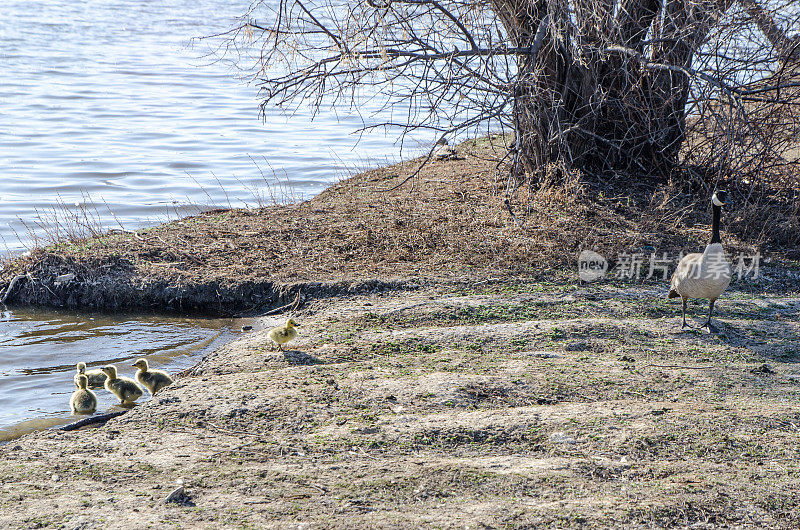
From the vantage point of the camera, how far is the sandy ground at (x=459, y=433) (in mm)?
4215

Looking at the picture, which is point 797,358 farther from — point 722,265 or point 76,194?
point 76,194

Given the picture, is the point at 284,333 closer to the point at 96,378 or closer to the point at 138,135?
the point at 96,378

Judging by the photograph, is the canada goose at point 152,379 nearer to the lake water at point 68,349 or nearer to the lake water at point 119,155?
the lake water at point 68,349

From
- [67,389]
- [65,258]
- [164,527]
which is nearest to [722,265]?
[164,527]

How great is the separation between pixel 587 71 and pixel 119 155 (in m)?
11.7

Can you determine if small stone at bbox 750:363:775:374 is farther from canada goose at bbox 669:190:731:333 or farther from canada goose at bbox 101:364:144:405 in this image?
canada goose at bbox 101:364:144:405

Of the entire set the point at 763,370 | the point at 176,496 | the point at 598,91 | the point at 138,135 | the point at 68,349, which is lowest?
the point at 176,496

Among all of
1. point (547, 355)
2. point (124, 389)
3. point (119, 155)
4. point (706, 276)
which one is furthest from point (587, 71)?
point (119, 155)

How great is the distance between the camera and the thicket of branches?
8320mm

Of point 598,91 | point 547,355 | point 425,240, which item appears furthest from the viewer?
point 598,91

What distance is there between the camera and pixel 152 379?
6.62 meters

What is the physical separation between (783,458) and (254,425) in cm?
343

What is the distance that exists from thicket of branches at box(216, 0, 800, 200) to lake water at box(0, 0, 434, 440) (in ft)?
5.36

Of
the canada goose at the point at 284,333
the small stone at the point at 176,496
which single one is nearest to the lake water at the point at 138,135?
the canada goose at the point at 284,333
